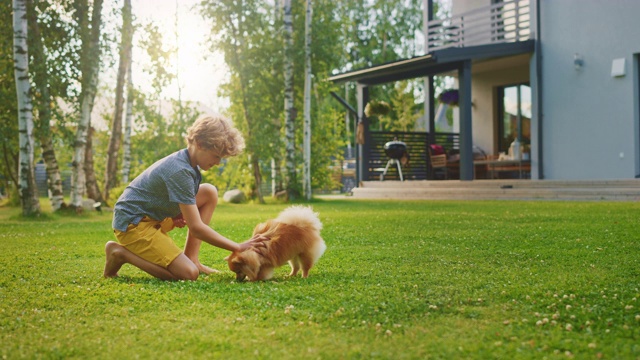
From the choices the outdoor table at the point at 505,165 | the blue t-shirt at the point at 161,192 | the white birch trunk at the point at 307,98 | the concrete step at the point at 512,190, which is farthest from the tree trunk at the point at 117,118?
the blue t-shirt at the point at 161,192

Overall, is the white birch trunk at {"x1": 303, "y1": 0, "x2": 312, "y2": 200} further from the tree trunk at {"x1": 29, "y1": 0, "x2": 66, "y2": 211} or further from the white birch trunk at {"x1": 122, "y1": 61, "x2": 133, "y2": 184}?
the tree trunk at {"x1": 29, "y1": 0, "x2": 66, "y2": 211}

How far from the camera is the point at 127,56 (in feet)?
56.7

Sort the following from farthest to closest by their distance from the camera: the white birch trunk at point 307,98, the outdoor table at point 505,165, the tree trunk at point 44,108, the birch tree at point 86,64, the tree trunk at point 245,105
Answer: the tree trunk at point 245,105, the outdoor table at point 505,165, the white birch trunk at point 307,98, the birch tree at point 86,64, the tree trunk at point 44,108

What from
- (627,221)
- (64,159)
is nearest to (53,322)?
(627,221)

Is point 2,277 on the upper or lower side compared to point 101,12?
lower

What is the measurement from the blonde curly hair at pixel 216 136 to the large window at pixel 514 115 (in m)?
14.3

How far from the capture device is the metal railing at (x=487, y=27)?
16438 mm

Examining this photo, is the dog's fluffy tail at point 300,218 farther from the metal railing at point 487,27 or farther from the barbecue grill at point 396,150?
the barbecue grill at point 396,150

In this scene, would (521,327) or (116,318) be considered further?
(116,318)

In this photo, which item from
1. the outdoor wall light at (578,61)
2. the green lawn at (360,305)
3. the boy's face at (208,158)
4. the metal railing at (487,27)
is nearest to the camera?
the green lawn at (360,305)

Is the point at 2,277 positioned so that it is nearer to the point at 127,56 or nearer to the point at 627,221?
the point at 627,221

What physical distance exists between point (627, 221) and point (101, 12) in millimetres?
10902

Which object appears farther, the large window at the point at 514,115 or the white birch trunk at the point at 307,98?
the large window at the point at 514,115

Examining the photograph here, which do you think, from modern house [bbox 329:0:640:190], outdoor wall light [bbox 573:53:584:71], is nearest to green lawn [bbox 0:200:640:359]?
modern house [bbox 329:0:640:190]
